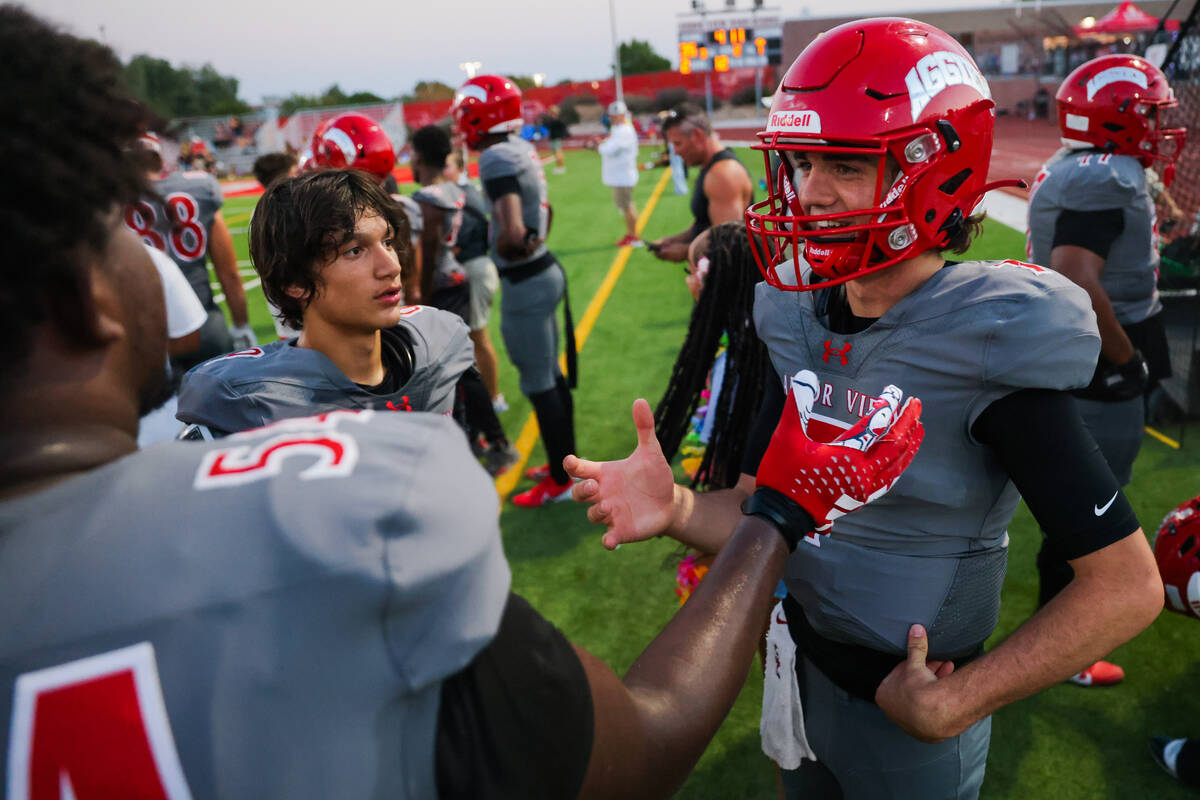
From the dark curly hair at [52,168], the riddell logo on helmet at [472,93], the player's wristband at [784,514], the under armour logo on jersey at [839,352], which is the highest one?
the dark curly hair at [52,168]

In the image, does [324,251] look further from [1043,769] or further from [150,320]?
[1043,769]

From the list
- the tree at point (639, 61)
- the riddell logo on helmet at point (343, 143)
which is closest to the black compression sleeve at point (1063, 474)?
the riddell logo on helmet at point (343, 143)

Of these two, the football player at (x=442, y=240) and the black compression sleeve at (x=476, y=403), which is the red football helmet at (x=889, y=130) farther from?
the football player at (x=442, y=240)

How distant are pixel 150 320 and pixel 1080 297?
156 centimetres

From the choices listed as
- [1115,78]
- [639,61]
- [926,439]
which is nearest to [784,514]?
[926,439]

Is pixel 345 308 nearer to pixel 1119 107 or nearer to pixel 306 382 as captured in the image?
pixel 306 382

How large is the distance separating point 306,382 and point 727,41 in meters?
32.7

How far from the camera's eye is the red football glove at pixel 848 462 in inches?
53.1

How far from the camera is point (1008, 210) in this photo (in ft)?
39.2

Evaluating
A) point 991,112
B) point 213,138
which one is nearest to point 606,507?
point 991,112

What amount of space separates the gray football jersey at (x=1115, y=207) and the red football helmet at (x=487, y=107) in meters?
3.11

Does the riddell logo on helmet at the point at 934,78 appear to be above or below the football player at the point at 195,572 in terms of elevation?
above

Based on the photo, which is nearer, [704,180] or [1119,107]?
[1119,107]

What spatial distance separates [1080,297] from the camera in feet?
4.87
